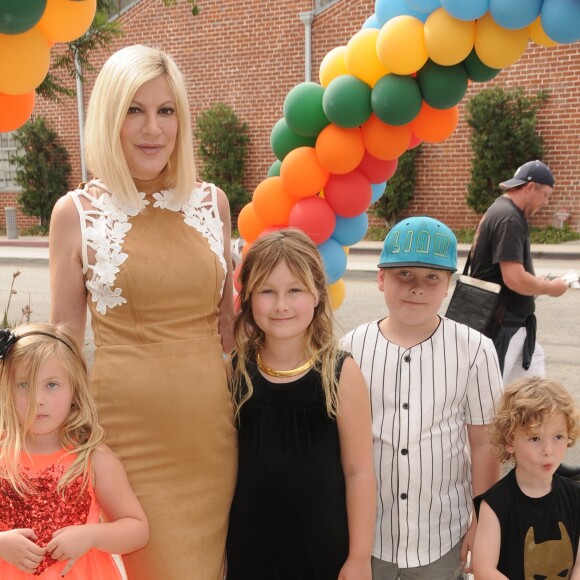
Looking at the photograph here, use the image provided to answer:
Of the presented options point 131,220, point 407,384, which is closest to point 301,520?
point 407,384

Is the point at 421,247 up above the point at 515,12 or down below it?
below

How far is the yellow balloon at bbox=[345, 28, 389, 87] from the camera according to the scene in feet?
10.9

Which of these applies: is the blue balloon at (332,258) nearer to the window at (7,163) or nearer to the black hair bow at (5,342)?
the black hair bow at (5,342)

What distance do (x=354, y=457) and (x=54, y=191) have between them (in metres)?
16.8

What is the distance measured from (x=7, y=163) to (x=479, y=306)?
57.6 feet

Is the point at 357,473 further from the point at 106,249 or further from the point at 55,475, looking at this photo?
the point at 106,249

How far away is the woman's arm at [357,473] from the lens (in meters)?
1.86

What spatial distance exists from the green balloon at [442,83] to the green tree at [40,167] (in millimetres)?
15432

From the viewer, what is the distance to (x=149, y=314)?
1.92 meters

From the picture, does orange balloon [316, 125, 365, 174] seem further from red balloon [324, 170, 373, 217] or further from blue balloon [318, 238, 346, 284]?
blue balloon [318, 238, 346, 284]

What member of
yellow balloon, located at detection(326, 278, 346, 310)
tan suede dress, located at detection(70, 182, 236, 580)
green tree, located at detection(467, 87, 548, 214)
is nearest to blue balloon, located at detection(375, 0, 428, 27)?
yellow balloon, located at detection(326, 278, 346, 310)

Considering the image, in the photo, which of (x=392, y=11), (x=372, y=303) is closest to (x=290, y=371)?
(x=392, y=11)

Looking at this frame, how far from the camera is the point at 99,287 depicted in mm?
1900

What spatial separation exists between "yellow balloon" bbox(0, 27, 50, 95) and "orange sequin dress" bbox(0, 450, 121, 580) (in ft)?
3.88
